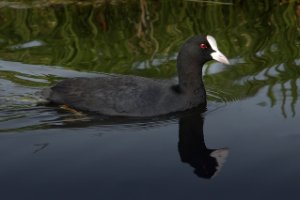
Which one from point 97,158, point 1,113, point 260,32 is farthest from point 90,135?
point 260,32

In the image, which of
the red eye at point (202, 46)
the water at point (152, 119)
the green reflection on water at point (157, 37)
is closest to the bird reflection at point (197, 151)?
the water at point (152, 119)

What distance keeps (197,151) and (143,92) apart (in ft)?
3.57

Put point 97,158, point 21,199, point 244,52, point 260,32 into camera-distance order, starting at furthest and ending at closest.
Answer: point 260,32 → point 244,52 → point 97,158 → point 21,199

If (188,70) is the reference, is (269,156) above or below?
below

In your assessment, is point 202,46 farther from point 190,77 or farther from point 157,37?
point 157,37

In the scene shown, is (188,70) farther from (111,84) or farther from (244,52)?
(244,52)

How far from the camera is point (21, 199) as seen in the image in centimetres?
440

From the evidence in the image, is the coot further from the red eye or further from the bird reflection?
the bird reflection

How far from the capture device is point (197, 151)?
17.5 feet

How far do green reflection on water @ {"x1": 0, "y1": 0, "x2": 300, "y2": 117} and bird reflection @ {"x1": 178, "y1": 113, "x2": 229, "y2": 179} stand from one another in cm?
87

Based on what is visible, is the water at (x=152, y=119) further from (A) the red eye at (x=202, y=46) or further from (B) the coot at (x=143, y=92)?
(A) the red eye at (x=202, y=46)

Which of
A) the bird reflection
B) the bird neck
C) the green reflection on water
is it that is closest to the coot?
the bird neck

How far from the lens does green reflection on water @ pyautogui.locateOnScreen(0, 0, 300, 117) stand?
7.53 m

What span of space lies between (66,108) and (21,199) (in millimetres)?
2207
